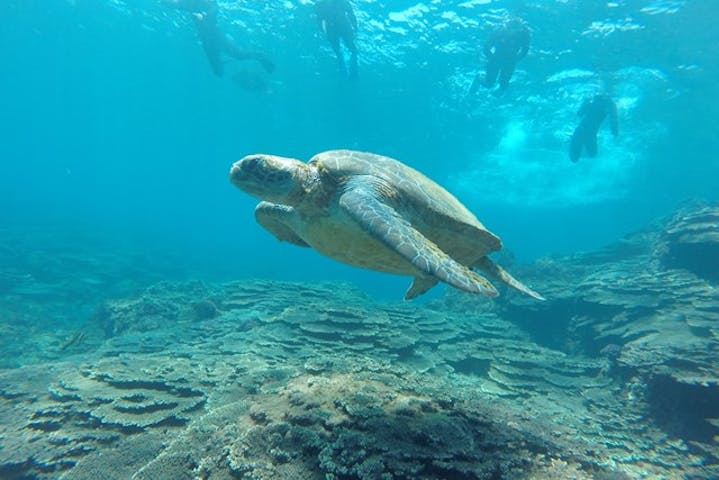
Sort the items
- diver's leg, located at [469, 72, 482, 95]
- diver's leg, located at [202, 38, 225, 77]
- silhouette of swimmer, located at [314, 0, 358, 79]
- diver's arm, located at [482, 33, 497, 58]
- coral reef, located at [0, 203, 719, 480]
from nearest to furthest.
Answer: coral reef, located at [0, 203, 719, 480], diver's arm, located at [482, 33, 497, 58], silhouette of swimmer, located at [314, 0, 358, 79], diver's leg, located at [202, 38, 225, 77], diver's leg, located at [469, 72, 482, 95]

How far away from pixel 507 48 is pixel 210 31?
15615 mm

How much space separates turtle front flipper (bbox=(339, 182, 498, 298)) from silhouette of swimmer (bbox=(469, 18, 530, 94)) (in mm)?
15545

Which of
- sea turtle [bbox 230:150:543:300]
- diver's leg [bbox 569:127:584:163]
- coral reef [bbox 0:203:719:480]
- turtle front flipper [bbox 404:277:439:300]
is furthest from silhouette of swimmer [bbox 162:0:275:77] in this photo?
turtle front flipper [bbox 404:277:439:300]

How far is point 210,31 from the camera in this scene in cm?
1989

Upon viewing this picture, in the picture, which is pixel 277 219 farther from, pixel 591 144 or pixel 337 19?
pixel 591 144

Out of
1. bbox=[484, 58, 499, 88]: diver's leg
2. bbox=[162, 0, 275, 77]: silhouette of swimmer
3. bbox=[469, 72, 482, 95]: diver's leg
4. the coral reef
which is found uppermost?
bbox=[469, 72, 482, 95]: diver's leg

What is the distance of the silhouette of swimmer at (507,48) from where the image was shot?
1569 cm

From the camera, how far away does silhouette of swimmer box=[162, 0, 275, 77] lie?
1973 cm

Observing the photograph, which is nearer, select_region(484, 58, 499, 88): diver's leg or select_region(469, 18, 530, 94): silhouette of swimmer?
select_region(469, 18, 530, 94): silhouette of swimmer

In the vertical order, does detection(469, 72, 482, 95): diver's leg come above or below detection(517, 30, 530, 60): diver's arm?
above

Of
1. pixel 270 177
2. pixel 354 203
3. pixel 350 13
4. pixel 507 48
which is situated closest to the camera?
pixel 354 203

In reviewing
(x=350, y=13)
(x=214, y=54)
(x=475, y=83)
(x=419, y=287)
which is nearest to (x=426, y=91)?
(x=475, y=83)

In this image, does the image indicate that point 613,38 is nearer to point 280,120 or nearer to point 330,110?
point 330,110

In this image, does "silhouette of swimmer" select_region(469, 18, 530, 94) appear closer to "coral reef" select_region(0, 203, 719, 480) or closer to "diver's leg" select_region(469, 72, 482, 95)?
"diver's leg" select_region(469, 72, 482, 95)
